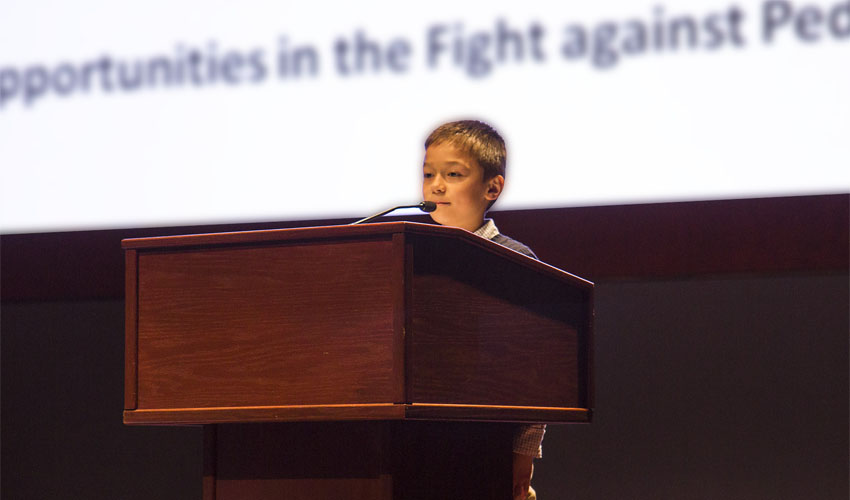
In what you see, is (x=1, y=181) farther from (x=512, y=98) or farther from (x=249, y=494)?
(x=249, y=494)

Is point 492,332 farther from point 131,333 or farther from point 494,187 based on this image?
point 494,187

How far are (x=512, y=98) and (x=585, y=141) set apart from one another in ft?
0.74

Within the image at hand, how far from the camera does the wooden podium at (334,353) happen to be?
1.25 meters

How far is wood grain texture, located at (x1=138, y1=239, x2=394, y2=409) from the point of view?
4.12 feet

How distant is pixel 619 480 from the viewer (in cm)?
288

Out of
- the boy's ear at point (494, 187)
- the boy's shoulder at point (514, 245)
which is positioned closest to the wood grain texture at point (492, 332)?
the boy's shoulder at point (514, 245)

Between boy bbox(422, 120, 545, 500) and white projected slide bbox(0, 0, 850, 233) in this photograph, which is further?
white projected slide bbox(0, 0, 850, 233)

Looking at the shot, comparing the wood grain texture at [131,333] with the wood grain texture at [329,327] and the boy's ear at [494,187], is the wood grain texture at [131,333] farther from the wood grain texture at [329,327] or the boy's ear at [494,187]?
the boy's ear at [494,187]

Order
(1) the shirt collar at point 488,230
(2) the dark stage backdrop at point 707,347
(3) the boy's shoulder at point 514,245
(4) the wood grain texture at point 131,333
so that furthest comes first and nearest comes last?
1. (2) the dark stage backdrop at point 707,347
2. (1) the shirt collar at point 488,230
3. (3) the boy's shoulder at point 514,245
4. (4) the wood grain texture at point 131,333

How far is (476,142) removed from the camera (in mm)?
2029

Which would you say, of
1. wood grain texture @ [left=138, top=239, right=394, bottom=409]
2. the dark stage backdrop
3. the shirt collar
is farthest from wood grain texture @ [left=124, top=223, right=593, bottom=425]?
the dark stage backdrop

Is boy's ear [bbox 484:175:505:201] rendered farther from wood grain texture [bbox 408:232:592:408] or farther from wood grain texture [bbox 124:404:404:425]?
wood grain texture [bbox 124:404:404:425]

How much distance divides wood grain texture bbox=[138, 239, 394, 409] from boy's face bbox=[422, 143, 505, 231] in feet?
2.35

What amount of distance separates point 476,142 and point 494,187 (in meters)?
0.10
